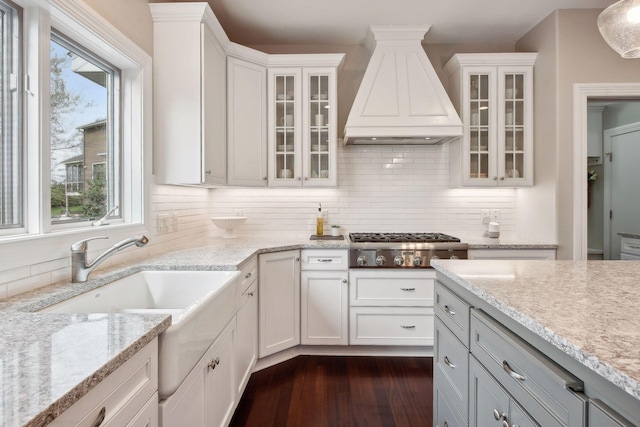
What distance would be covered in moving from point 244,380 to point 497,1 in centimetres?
334

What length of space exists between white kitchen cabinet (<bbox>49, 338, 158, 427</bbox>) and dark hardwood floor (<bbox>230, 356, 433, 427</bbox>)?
123cm

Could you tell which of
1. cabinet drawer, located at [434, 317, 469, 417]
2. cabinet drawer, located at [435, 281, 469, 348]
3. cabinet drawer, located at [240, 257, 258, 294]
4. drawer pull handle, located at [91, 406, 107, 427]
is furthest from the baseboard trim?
drawer pull handle, located at [91, 406, 107, 427]

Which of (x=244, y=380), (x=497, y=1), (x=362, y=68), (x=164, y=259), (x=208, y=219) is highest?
(x=497, y=1)

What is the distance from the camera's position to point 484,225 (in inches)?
135

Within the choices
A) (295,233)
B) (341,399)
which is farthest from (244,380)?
(295,233)

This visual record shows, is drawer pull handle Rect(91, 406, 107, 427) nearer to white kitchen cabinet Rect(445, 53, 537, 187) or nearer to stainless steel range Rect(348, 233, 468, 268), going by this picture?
stainless steel range Rect(348, 233, 468, 268)

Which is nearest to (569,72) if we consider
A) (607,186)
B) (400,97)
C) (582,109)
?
(582,109)

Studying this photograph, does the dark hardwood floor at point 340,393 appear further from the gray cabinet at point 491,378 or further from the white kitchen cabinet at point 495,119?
the white kitchen cabinet at point 495,119

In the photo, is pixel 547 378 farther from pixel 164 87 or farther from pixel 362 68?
pixel 362 68

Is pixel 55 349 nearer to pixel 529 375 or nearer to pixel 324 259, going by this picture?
pixel 529 375

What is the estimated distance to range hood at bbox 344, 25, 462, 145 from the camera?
289cm

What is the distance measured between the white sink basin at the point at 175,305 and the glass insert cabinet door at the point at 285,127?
1476 millimetres

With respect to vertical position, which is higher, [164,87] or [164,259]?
[164,87]

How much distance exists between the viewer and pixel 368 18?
290cm
